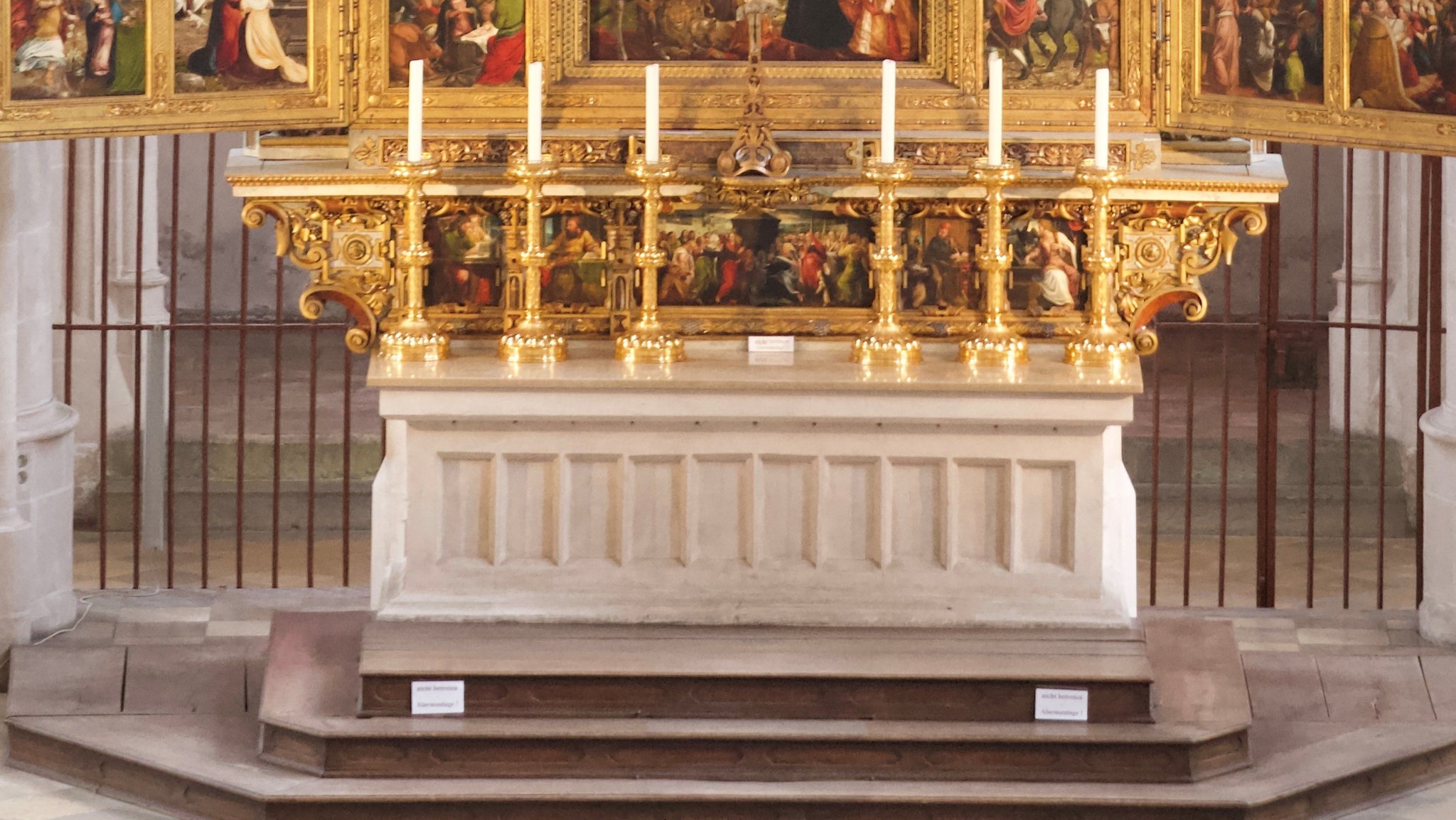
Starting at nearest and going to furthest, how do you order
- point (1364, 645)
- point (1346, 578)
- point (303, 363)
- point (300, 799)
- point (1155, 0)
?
point (300, 799)
point (1155, 0)
point (1364, 645)
point (1346, 578)
point (303, 363)

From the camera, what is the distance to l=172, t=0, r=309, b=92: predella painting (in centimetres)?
900

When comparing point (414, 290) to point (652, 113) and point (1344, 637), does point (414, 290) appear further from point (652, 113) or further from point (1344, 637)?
point (1344, 637)

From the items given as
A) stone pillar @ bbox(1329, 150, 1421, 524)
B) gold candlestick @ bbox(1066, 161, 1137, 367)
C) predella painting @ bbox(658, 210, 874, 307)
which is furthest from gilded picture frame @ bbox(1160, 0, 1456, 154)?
stone pillar @ bbox(1329, 150, 1421, 524)

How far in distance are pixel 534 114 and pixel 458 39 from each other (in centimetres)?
72

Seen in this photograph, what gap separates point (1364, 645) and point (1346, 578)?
5.48ft

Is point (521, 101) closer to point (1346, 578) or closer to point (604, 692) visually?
point (604, 692)

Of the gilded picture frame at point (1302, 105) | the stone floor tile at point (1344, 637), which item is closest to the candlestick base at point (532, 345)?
the gilded picture frame at point (1302, 105)

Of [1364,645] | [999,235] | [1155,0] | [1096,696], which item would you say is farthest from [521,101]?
[1364,645]

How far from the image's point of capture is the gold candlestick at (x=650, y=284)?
9031mm

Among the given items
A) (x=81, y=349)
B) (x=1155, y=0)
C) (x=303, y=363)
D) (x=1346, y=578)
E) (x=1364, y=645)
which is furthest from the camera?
(x=303, y=363)

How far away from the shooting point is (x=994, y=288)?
30.0 feet

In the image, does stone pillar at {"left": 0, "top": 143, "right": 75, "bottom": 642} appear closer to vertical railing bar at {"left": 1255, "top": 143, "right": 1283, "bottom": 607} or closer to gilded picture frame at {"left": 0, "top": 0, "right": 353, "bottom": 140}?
gilded picture frame at {"left": 0, "top": 0, "right": 353, "bottom": 140}

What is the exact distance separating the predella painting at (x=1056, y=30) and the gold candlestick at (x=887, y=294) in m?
0.69

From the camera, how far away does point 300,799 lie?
Result: 25.9ft
